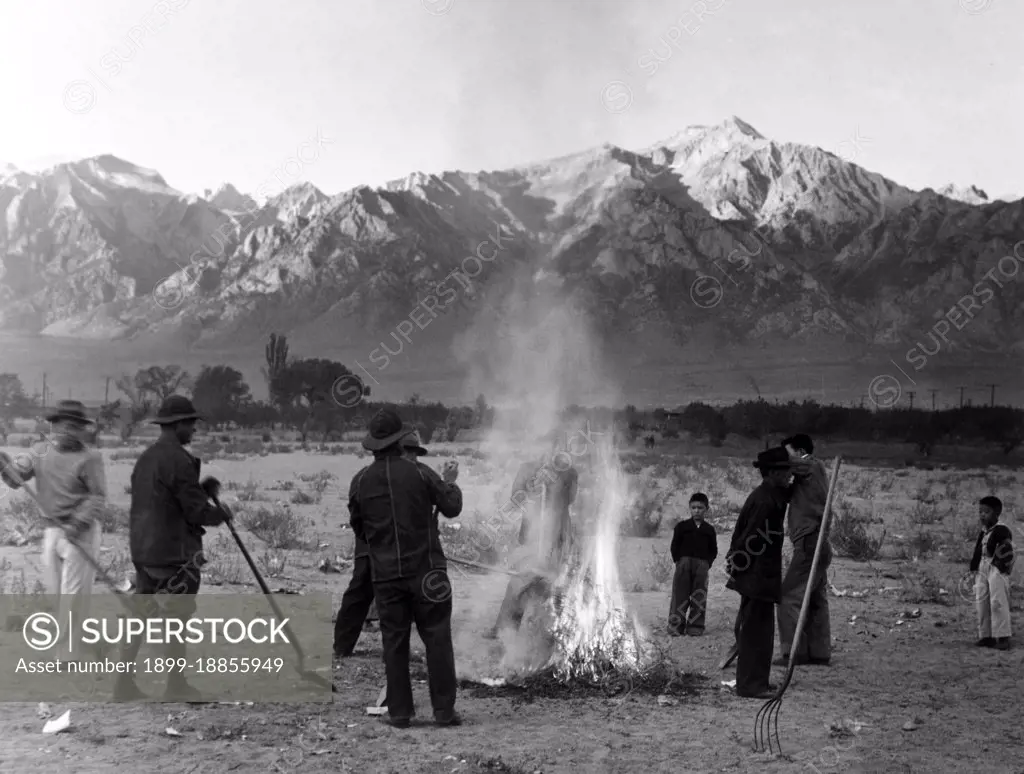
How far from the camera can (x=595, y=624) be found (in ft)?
26.7

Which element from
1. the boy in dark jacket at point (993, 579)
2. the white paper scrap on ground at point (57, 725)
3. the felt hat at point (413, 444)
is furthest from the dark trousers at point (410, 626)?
the boy in dark jacket at point (993, 579)

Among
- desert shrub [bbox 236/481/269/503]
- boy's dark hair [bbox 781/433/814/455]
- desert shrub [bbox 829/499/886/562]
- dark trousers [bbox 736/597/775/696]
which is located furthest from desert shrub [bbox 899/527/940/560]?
desert shrub [bbox 236/481/269/503]

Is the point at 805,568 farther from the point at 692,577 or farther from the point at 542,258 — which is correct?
the point at 542,258

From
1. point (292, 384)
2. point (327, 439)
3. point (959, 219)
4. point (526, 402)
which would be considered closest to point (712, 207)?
point (959, 219)

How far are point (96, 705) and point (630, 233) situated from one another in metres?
128

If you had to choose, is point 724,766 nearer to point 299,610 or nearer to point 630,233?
point 299,610

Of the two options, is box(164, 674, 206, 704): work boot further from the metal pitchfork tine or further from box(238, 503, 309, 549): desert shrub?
box(238, 503, 309, 549): desert shrub

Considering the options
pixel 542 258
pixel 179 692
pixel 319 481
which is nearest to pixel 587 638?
pixel 179 692

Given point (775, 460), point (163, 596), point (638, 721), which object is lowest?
point (638, 721)

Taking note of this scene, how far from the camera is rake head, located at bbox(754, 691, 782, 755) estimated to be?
6.28 meters

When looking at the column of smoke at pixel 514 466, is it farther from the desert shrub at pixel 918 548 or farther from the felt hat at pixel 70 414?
the desert shrub at pixel 918 548

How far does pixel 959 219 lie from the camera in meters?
154

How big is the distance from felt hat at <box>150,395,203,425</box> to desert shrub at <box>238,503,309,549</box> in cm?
865

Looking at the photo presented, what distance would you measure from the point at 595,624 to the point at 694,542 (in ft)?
7.65
